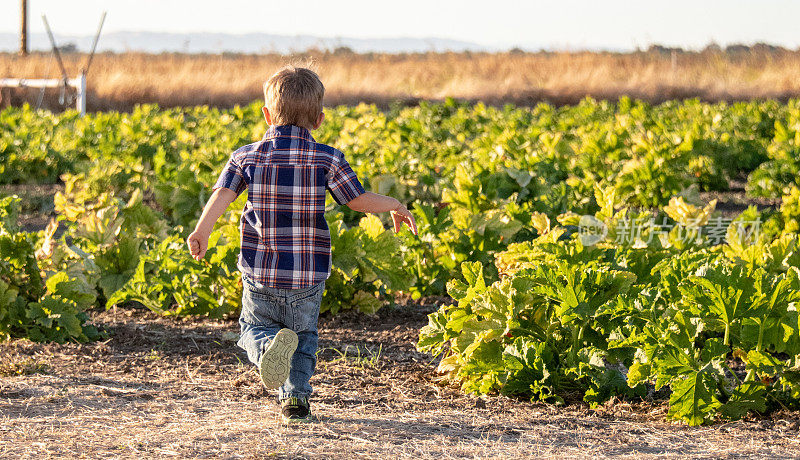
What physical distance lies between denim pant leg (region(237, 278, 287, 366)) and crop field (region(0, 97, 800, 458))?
0.78 feet

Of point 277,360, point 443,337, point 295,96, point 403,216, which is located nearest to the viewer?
point 277,360

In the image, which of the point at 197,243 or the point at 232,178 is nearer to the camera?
the point at 197,243

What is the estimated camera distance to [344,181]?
2.99 meters

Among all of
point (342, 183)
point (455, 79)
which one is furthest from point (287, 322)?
point (455, 79)

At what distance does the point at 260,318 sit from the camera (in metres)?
3.07

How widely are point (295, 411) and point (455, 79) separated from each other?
28.4 metres

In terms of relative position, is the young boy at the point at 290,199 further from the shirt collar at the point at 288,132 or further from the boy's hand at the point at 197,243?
the boy's hand at the point at 197,243

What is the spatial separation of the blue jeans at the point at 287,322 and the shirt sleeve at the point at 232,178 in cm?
32

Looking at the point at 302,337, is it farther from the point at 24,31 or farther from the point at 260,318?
the point at 24,31

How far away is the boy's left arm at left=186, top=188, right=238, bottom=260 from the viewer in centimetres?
281

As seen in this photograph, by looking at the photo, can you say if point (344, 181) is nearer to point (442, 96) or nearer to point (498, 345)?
point (498, 345)

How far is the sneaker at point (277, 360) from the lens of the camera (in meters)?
2.79

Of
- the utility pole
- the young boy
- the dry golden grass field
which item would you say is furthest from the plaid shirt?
the utility pole

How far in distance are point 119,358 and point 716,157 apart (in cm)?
810
